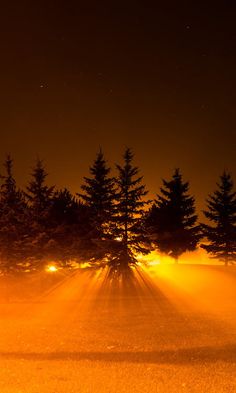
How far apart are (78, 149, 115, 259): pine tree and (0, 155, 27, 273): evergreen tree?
217 inches

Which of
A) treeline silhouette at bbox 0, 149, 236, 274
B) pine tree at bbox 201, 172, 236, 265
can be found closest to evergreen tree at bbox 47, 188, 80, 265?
treeline silhouette at bbox 0, 149, 236, 274

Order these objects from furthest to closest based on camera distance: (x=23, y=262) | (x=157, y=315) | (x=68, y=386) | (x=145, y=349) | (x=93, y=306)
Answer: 1. (x=23, y=262)
2. (x=93, y=306)
3. (x=157, y=315)
4. (x=145, y=349)
5. (x=68, y=386)

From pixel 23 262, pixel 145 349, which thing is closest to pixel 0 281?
pixel 23 262

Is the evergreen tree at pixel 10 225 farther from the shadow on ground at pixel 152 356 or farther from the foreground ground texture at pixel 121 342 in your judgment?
the shadow on ground at pixel 152 356

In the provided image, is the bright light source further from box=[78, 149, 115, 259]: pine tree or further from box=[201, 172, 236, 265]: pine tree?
box=[201, 172, 236, 265]: pine tree

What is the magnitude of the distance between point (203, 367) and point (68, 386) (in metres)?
3.10

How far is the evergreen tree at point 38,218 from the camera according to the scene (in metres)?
35.7

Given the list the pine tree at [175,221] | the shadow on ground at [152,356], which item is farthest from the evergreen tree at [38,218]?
the shadow on ground at [152,356]

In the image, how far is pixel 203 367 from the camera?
1020 centimetres

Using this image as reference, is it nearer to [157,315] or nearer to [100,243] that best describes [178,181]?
[100,243]

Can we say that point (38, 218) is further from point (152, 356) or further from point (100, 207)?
point (152, 356)

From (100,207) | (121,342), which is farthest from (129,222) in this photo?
(121,342)

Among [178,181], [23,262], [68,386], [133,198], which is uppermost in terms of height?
[178,181]

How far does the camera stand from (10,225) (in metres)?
33.5
